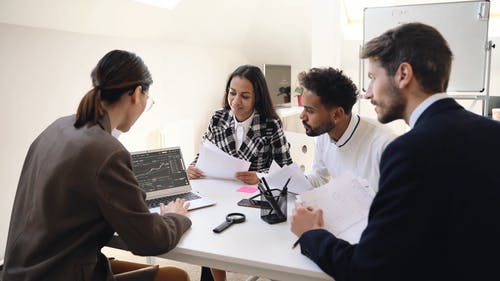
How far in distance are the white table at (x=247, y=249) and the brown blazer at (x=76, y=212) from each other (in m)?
0.13

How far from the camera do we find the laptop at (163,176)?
1.63 m

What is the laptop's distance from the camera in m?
1.63

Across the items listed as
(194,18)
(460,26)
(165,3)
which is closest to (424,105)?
(460,26)

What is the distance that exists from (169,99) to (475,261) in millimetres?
2993

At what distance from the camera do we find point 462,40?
9.66 ft

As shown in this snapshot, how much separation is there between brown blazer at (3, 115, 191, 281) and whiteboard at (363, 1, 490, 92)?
2295mm

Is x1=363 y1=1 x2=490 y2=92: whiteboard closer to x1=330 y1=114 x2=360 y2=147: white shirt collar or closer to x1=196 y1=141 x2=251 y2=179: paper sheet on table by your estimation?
x1=330 y1=114 x2=360 y2=147: white shirt collar

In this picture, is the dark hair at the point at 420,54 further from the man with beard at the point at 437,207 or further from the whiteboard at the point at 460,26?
the whiteboard at the point at 460,26

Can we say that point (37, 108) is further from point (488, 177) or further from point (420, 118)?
point (488, 177)

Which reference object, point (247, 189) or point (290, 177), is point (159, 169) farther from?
point (290, 177)

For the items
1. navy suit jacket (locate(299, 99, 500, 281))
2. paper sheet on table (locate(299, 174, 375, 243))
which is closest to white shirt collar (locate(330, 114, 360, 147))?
paper sheet on table (locate(299, 174, 375, 243))

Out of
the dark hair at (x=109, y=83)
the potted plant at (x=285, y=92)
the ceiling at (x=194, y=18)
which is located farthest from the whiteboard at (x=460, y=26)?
the dark hair at (x=109, y=83)

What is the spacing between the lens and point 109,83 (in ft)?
3.87

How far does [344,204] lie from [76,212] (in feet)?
2.52
